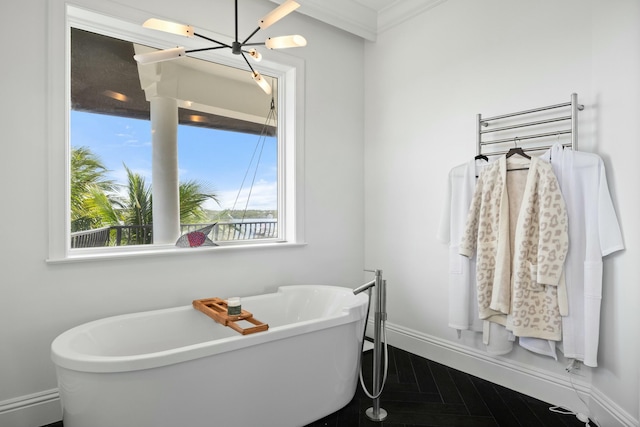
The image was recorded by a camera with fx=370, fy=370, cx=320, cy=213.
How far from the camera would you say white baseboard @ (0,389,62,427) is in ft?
6.32

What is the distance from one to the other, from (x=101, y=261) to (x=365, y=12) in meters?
2.88

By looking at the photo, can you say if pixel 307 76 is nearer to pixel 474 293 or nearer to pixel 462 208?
pixel 462 208

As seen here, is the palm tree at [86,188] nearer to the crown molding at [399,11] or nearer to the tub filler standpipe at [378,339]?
the tub filler standpipe at [378,339]

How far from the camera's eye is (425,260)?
301 cm

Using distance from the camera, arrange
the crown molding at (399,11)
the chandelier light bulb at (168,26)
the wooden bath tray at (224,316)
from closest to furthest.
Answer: the chandelier light bulb at (168,26) < the wooden bath tray at (224,316) < the crown molding at (399,11)

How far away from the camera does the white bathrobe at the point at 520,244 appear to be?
6.72ft

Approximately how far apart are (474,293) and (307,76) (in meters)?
2.16

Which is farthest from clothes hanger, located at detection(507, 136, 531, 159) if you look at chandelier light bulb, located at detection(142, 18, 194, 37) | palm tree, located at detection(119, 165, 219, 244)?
palm tree, located at detection(119, 165, 219, 244)

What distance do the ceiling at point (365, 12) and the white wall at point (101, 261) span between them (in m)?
0.14

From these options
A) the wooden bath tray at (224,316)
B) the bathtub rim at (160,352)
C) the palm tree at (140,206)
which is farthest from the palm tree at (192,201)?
the bathtub rim at (160,352)

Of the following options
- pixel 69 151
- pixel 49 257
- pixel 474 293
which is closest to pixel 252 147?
pixel 69 151

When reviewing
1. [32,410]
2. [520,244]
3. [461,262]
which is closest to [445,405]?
[461,262]

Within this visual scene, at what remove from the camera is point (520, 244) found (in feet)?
7.06

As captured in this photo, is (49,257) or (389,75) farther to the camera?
(389,75)
